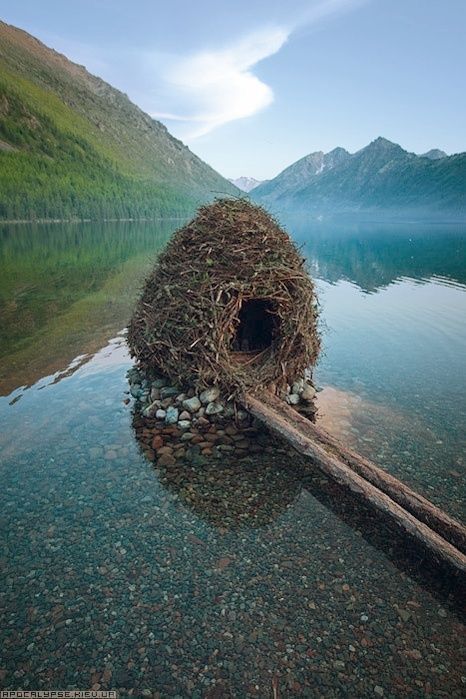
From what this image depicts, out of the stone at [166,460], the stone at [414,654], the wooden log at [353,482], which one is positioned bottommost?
the stone at [166,460]

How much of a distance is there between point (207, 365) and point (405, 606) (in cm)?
656

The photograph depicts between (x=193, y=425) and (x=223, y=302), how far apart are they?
3211 mm

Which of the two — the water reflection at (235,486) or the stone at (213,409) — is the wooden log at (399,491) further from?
the stone at (213,409)

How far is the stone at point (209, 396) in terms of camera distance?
11.0 metres

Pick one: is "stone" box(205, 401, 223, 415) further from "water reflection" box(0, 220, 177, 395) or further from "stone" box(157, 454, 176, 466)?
"water reflection" box(0, 220, 177, 395)

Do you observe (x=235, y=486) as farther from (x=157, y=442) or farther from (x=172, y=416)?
(x=172, y=416)

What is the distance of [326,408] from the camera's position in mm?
12859

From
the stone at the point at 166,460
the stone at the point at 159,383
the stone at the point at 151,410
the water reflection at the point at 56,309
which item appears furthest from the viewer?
the water reflection at the point at 56,309

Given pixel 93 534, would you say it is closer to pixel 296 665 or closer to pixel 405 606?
pixel 296 665

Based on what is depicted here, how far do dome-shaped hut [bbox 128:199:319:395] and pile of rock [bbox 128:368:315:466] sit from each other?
443 mm

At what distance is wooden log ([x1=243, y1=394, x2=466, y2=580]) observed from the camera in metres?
6.16

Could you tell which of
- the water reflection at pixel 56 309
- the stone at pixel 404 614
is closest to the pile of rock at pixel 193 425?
the stone at pixel 404 614

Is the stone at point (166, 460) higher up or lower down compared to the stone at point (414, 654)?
lower down

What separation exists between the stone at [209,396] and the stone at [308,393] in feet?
10.2
